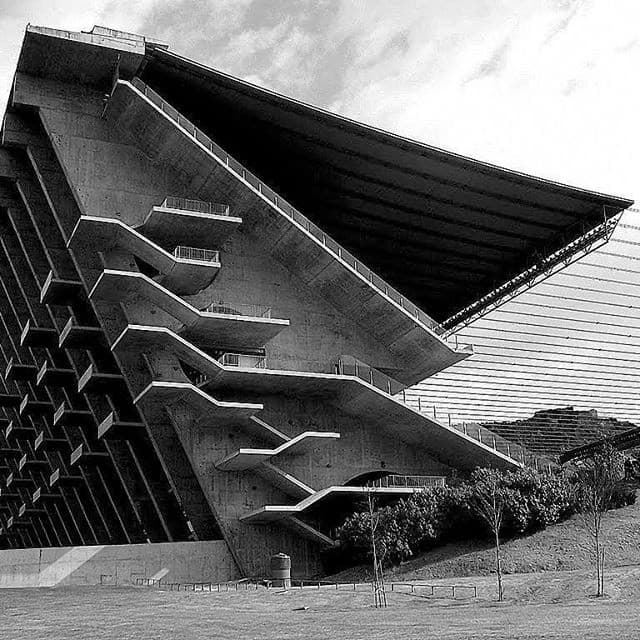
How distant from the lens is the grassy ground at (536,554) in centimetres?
3647

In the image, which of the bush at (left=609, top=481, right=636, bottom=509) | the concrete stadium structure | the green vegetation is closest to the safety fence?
the green vegetation

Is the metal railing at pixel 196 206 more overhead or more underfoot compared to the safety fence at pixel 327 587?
Answer: more overhead

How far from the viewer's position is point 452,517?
40.2m

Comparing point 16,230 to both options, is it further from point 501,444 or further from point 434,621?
point 434,621

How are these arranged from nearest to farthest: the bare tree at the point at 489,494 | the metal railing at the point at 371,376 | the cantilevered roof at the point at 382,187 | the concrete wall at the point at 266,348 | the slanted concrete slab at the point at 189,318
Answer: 1. the bare tree at the point at 489,494
2. the slanted concrete slab at the point at 189,318
3. the concrete wall at the point at 266,348
4. the cantilevered roof at the point at 382,187
5. the metal railing at the point at 371,376

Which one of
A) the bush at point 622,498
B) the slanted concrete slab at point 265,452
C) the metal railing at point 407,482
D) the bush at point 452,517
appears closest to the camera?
the bush at point 452,517

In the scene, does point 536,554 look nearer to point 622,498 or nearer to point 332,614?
point 622,498

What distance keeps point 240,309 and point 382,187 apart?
12.1 metres

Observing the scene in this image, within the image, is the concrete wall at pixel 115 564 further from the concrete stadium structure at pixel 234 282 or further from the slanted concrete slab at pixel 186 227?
the slanted concrete slab at pixel 186 227

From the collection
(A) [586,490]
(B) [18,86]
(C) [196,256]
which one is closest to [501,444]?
(A) [586,490]

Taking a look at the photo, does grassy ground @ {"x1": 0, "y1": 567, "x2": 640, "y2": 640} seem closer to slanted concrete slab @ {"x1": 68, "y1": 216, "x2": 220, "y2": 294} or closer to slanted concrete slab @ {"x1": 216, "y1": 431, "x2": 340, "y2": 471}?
slanted concrete slab @ {"x1": 216, "y1": 431, "x2": 340, "y2": 471}

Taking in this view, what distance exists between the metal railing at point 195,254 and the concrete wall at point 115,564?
44.3ft

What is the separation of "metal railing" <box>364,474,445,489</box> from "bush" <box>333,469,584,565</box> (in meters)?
3.09

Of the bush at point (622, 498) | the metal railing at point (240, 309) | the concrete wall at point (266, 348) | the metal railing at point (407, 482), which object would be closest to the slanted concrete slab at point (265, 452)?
the concrete wall at point (266, 348)
